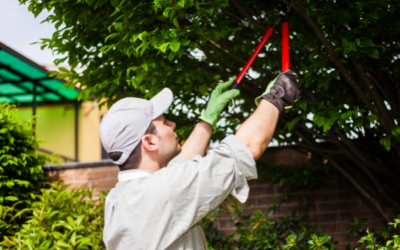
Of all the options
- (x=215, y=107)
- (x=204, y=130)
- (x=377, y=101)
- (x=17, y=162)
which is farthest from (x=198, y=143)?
(x=17, y=162)

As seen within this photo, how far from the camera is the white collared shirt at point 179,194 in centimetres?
137

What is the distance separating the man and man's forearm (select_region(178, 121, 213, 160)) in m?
0.35

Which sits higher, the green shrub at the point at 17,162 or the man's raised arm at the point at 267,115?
the man's raised arm at the point at 267,115

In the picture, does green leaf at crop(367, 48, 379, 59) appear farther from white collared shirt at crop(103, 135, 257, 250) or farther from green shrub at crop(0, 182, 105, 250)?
green shrub at crop(0, 182, 105, 250)

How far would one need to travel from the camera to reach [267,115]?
1.52m

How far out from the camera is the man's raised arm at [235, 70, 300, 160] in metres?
1.42

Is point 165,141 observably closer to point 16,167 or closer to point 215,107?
point 215,107

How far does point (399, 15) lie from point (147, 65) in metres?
1.75

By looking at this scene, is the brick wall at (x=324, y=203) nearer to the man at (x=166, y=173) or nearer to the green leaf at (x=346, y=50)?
the green leaf at (x=346, y=50)

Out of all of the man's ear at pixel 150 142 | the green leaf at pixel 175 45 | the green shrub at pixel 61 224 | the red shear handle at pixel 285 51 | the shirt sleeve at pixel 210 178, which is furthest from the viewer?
the green shrub at pixel 61 224

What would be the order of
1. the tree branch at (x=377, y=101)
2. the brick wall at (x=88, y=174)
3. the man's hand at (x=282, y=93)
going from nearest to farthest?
the man's hand at (x=282, y=93) → the tree branch at (x=377, y=101) → the brick wall at (x=88, y=174)

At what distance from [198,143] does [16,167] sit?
2.72 metres

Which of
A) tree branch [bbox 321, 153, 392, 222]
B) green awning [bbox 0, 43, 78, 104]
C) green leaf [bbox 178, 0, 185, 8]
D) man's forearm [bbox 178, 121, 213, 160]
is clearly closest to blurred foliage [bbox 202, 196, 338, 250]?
tree branch [bbox 321, 153, 392, 222]

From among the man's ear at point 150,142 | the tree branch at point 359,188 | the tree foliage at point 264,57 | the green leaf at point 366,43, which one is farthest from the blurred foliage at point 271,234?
the man's ear at point 150,142
